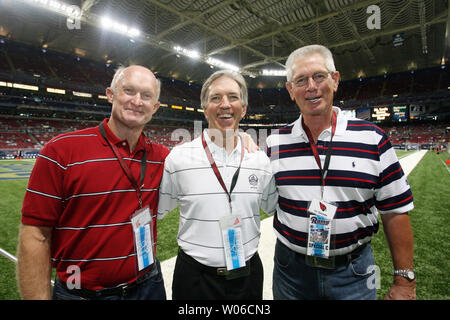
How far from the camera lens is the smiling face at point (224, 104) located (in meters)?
1.52

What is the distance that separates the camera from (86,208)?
1297 mm

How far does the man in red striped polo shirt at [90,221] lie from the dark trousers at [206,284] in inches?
9.0

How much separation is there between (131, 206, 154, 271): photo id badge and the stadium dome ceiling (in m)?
14.8

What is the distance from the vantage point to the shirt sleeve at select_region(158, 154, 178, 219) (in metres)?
1.56

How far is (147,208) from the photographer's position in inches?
55.9

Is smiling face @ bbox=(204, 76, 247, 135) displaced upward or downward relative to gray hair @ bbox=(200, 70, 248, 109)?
downward

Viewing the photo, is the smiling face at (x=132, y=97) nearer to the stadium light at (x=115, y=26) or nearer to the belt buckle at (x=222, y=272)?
the belt buckle at (x=222, y=272)

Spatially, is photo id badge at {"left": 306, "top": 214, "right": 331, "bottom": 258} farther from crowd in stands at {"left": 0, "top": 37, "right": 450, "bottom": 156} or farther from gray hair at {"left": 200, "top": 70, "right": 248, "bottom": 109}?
crowd in stands at {"left": 0, "top": 37, "right": 450, "bottom": 156}

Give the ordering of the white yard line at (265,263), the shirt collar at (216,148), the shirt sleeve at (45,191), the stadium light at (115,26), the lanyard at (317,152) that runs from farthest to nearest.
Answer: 1. the stadium light at (115,26)
2. the white yard line at (265,263)
3. the shirt collar at (216,148)
4. the lanyard at (317,152)
5. the shirt sleeve at (45,191)

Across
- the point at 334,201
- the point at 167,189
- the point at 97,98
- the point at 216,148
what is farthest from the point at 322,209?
the point at 97,98

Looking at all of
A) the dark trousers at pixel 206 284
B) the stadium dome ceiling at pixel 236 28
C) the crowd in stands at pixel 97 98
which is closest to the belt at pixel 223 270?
the dark trousers at pixel 206 284

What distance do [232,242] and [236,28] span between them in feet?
63.5

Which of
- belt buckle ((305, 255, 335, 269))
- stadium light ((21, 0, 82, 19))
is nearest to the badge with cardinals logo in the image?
belt buckle ((305, 255, 335, 269))
